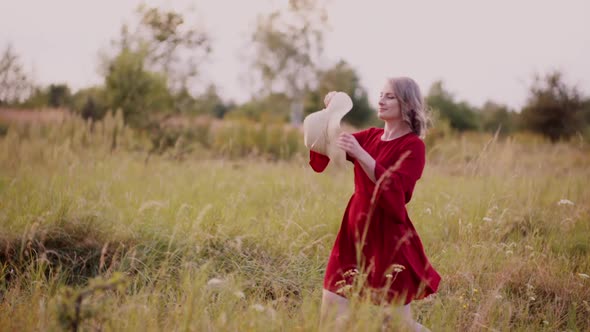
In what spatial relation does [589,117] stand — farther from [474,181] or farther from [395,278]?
[395,278]

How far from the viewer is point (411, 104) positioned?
258 cm

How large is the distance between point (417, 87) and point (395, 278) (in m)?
1.01

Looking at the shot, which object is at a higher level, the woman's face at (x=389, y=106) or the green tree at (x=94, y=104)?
the woman's face at (x=389, y=106)

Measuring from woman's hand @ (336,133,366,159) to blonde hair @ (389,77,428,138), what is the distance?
37 centimetres

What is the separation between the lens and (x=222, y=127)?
12.3 metres

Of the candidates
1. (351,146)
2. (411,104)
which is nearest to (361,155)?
(351,146)

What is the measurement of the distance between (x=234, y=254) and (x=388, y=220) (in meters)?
1.53

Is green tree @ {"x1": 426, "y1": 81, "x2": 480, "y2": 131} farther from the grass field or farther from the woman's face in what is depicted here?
the woman's face

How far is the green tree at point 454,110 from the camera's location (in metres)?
26.4

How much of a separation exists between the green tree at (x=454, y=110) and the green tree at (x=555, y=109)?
7396 millimetres

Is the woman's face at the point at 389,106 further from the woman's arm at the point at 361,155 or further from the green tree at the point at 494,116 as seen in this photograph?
the green tree at the point at 494,116

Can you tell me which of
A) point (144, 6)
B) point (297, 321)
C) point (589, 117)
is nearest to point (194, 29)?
point (144, 6)

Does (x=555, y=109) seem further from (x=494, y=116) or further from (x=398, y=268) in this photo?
(x=398, y=268)

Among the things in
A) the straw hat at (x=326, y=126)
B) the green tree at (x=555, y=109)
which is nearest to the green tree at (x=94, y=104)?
the straw hat at (x=326, y=126)
